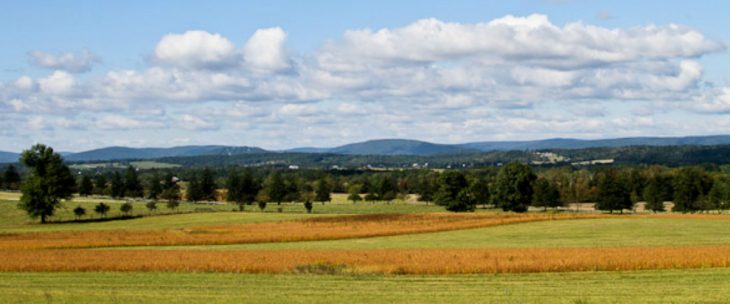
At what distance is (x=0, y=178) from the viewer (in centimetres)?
19925

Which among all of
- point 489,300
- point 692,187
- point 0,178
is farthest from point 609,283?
point 0,178

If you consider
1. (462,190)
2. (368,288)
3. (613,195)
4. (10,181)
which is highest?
(10,181)

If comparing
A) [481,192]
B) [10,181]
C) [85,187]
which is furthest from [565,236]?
[10,181]

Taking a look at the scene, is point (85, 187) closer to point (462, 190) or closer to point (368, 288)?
point (462, 190)

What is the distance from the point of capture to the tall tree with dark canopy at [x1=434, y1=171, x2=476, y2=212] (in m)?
140

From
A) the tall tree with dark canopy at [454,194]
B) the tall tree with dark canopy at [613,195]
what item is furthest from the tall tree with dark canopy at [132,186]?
the tall tree with dark canopy at [613,195]

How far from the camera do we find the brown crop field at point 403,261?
37688 mm

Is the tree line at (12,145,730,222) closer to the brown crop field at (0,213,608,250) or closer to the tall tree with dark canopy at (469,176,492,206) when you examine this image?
the tall tree with dark canopy at (469,176,492,206)

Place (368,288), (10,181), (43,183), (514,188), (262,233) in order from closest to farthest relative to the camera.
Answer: (368,288) < (262,233) < (43,183) < (514,188) < (10,181)

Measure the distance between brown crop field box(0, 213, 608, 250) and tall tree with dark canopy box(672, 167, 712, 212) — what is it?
65745mm

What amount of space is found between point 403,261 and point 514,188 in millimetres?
99337

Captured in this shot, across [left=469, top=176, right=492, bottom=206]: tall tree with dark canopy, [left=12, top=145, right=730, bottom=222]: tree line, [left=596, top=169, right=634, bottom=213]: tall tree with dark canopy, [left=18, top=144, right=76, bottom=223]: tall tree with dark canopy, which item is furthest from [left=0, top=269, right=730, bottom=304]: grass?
[left=469, top=176, right=492, bottom=206]: tall tree with dark canopy

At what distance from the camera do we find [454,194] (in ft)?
463

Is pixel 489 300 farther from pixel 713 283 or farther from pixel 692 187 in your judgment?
pixel 692 187
